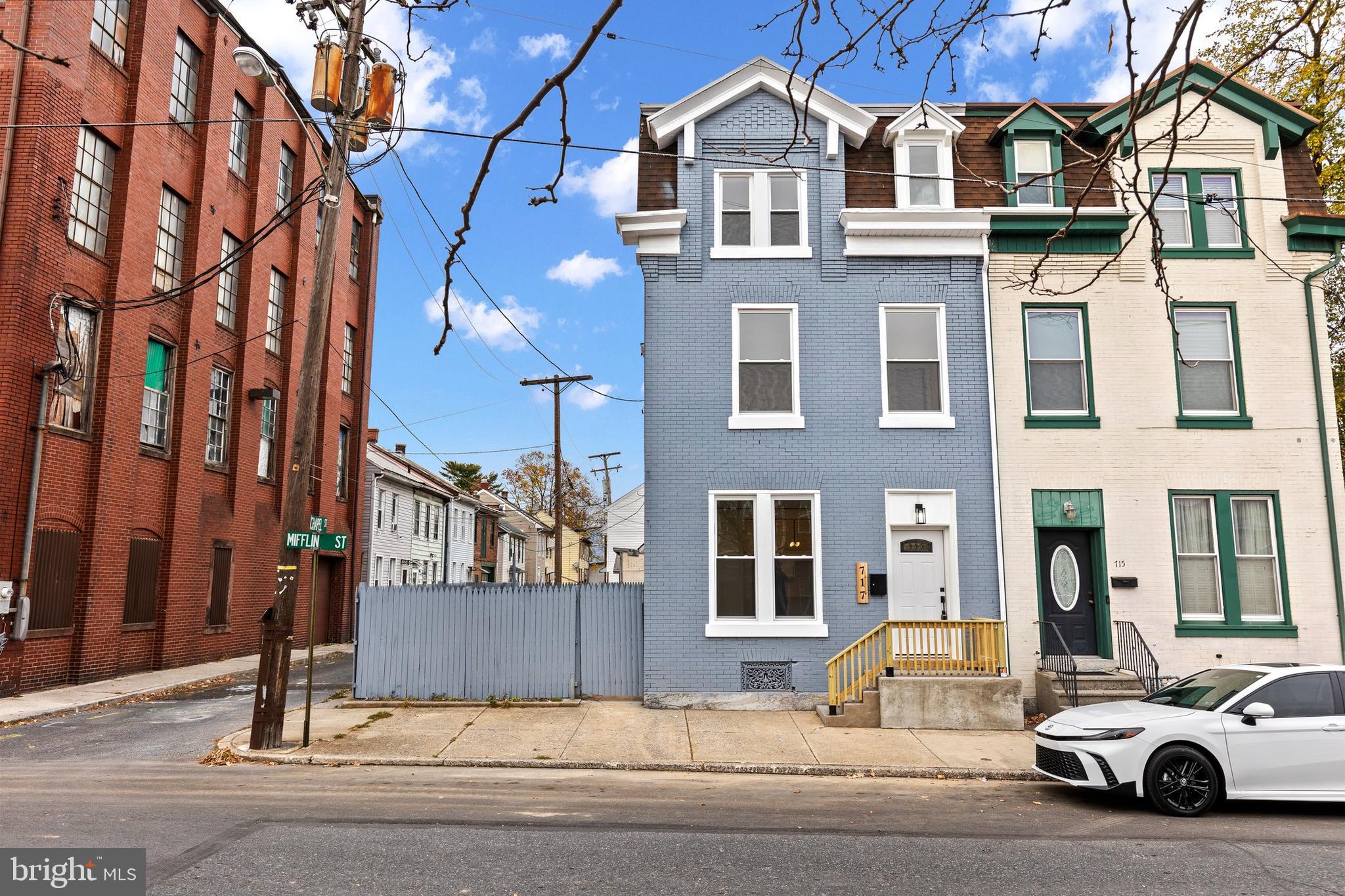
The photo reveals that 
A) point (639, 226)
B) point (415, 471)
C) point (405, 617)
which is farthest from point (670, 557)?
point (415, 471)

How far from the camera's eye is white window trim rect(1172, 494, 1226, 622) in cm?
1466

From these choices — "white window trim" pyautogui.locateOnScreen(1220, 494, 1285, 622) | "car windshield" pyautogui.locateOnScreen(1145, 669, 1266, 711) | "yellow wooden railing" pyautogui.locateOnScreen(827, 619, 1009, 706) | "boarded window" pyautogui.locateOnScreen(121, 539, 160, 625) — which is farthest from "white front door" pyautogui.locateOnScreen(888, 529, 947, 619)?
"boarded window" pyautogui.locateOnScreen(121, 539, 160, 625)

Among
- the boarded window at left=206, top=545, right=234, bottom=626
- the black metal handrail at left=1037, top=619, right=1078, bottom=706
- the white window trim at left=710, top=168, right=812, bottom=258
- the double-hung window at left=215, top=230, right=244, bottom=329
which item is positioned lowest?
the black metal handrail at left=1037, top=619, right=1078, bottom=706

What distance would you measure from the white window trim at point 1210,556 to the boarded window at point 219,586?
2095cm

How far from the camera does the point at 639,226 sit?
15.5 metres

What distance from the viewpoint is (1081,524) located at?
14.8 m

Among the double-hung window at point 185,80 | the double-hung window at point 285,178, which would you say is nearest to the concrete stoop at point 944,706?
the double-hung window at point 185,80

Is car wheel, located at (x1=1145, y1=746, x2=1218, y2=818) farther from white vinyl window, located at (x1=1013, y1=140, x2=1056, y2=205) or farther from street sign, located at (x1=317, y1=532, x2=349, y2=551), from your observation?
white vinyl window, located at (x1=1013, y1=140, x2=1056, y2=205)

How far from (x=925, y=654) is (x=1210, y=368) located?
710 cm

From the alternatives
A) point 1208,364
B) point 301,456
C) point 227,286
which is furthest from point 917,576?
point 227,286

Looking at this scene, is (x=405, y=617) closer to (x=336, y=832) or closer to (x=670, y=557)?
(x=670, y=557)

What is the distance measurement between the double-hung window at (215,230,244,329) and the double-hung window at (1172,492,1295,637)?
71.3ft

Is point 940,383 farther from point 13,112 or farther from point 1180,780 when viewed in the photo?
point 13,112

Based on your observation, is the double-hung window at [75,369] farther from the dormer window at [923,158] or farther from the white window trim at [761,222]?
the dormer window at [923,158]
